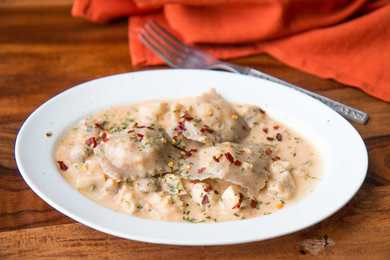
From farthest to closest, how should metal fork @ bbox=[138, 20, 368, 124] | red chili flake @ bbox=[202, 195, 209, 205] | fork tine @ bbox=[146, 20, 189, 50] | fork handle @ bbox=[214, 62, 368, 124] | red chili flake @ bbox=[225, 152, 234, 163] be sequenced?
fork tine @ bbox=[146, 20, 189, 50], metal fork @ bbox=[138, 20, 368, 124], fork handle @ bbox=[214, 62, 368, 124], red chili flake @ bbox=[225, 152, 234, 163], red chili flake @ bbox=[202, 195, 209, 205]

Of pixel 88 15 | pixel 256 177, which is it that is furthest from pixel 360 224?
pixel 88 15

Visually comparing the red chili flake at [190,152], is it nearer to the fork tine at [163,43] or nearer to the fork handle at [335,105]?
the fork handle at [335,105]

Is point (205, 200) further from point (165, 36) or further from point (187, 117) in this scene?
point (165, 36)

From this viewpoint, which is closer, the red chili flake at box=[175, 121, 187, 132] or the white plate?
the white plate

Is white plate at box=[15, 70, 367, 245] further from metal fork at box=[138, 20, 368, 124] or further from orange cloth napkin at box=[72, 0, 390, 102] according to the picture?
orange cloth napkin at box=[72, 0, 390, 102]

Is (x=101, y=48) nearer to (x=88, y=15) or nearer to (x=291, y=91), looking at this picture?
(x=88, y=15)

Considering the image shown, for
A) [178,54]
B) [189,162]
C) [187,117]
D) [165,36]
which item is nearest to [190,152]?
[189,162]

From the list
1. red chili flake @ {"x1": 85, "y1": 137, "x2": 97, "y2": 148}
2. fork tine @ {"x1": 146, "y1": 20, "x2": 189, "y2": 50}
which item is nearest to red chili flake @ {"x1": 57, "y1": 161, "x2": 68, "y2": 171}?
red chili flake @ {"x1": 85, "y1": 137, "x2": 97, "y2": 148}

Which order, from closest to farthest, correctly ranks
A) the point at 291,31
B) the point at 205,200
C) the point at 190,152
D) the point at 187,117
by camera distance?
the point at 205,200, the point at 190,152, the point at 187,117, the point at 291,31
